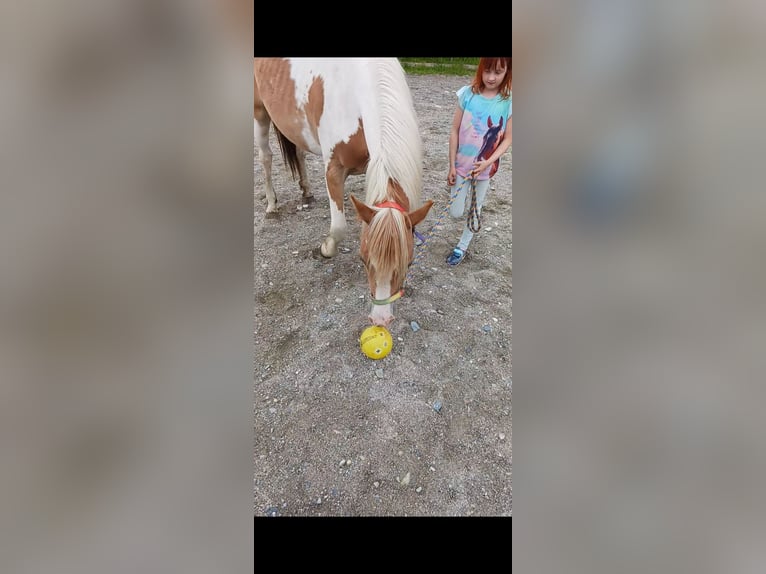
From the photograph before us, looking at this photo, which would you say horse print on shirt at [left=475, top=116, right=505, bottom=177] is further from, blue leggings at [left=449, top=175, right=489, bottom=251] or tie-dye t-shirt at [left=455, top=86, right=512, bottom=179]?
blue leggings at [left=449, top=175, right=489, bottom=251]

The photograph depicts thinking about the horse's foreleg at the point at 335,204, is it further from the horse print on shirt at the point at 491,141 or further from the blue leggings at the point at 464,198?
the horse print on shirt at the point at 491,141

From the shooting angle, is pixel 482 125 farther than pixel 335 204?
No

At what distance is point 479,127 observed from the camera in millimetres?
1943

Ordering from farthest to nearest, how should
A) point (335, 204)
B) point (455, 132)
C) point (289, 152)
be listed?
point (289, 152) < point (335, 204) < point (455, 132)

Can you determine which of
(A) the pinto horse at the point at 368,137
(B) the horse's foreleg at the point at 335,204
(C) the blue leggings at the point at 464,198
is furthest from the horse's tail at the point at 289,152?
(C) the blue leggings at the point at 464,198

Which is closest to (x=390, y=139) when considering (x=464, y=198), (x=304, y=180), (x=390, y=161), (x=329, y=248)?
(x=390, y=161)

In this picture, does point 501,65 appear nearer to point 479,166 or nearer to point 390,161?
point 479,166
